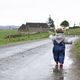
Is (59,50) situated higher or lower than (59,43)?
lower

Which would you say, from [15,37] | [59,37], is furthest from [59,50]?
[15,37]

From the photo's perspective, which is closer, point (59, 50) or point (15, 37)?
point (59, 50)

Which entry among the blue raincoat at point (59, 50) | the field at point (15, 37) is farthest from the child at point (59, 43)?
the field at point (15, 37)

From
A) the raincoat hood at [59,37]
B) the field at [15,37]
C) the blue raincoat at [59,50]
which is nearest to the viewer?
the raincoat hood at [59,37]

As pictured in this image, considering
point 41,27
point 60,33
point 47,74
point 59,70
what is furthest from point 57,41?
point 41,27

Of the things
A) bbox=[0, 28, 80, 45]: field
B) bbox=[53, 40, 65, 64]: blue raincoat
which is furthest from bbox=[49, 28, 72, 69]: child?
bbox=[0, 28, 80, 45]: field

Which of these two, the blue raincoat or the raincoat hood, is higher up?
the raincoat hood

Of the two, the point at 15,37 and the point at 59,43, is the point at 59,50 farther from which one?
the point at 15,37

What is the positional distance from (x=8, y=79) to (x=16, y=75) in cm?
86

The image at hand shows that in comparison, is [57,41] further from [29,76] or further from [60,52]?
[29,76]

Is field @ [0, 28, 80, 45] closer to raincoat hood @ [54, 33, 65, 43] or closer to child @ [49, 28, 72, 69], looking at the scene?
child @ [49, 28, 72, 69]

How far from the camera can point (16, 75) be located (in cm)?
1150

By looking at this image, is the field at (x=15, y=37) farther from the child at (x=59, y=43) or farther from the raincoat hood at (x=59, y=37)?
the raincoat hood at (x=59, y=37)

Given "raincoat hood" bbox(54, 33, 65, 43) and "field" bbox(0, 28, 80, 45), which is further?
"field" bbox(0, 28, 80, 45)
